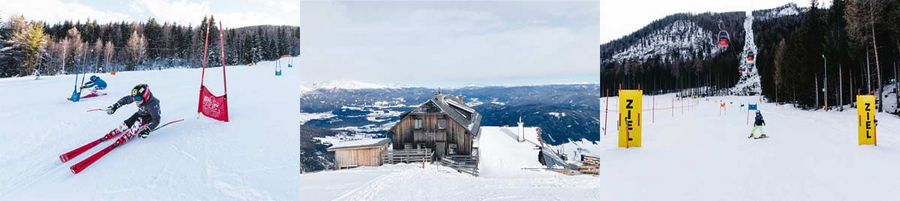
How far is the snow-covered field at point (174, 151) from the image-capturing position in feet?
10.7

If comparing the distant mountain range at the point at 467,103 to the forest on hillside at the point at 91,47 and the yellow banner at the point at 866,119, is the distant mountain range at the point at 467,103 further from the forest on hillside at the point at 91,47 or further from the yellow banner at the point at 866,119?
the yellow banner at the point at 866,119

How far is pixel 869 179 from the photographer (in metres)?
4.58

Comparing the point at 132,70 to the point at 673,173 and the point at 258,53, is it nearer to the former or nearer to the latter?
the point at 258,53

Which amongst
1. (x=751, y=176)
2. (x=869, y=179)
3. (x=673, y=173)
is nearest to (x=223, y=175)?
(x=673, y=173)

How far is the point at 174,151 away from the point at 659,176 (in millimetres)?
3543

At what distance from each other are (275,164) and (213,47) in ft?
5.91

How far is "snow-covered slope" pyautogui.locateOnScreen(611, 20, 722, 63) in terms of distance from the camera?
50.8 meters

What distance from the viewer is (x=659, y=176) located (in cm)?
396

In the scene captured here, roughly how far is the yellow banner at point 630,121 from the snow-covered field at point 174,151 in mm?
2525

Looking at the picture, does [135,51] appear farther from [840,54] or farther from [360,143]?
[840,54]

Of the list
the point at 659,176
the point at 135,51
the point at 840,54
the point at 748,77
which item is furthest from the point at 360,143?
the point at 748,77

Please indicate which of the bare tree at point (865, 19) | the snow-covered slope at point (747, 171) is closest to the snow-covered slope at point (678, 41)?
the bare tree at point (865, 19)

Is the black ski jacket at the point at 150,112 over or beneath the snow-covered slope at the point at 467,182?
over

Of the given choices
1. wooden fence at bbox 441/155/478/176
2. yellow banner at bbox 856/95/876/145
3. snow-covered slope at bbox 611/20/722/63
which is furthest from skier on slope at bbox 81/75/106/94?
snow-covered slope at bbox 611/20/722/63
